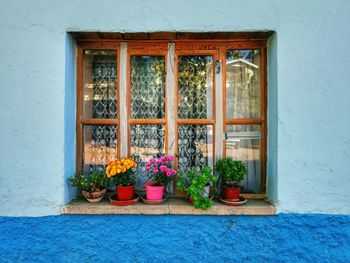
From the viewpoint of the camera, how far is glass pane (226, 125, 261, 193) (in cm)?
247

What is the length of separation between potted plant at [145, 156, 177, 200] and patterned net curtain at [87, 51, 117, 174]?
473mm

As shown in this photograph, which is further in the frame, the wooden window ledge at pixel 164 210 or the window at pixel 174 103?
the window at pixel 174 103

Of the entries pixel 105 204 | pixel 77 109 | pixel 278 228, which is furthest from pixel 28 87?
pixel 278 228

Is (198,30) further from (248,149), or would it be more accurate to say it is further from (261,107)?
(248,149)

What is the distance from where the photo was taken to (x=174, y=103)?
8.00 feet

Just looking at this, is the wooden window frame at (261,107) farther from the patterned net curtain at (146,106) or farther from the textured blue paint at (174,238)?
the patterned net curtain at (146,106)

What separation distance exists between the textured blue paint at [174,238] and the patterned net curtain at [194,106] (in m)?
0.60

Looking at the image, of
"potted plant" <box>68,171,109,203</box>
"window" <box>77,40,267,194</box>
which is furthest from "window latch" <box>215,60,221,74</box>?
"potted plant" <box>68,171,109,203</box>

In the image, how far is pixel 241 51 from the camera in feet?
8.18

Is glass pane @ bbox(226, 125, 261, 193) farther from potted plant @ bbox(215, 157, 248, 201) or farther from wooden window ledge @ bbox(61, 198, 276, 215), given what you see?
wooden window ledge @ bbox(61, 198, 276, 215)

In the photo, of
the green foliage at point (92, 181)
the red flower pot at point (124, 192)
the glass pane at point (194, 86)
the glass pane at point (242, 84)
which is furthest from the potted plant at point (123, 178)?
the glass pane at point (242, 84)

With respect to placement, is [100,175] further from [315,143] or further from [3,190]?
[315,143]

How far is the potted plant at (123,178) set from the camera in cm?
220

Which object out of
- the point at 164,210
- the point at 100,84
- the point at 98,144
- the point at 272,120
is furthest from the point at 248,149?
the point at 100,84
